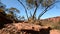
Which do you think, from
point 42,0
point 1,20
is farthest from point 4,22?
point 42,0

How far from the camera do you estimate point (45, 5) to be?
26.6 meters

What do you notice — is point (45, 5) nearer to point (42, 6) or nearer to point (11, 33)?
point (42, 6)

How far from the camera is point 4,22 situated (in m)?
14.7

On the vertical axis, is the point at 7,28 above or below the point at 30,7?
below

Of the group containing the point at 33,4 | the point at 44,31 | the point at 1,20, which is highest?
the point at 33,4

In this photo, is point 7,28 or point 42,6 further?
point 42,6

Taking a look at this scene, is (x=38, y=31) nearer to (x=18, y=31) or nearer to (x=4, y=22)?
(x=18, y=31)

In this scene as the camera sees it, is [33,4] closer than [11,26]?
No

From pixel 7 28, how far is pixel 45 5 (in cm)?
1399

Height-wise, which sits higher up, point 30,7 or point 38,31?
point 30,7

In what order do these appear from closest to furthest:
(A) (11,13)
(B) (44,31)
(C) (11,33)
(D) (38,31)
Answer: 1. (C) (11,33)
2. (D) (38,31)
3. (B) (44,31)
4. (A) (11,13)

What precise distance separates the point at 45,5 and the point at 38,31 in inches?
514

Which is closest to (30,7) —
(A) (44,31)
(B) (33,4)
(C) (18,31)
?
(B) (33,4)

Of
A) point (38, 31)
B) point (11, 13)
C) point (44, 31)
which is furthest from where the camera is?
point (11, 13)
